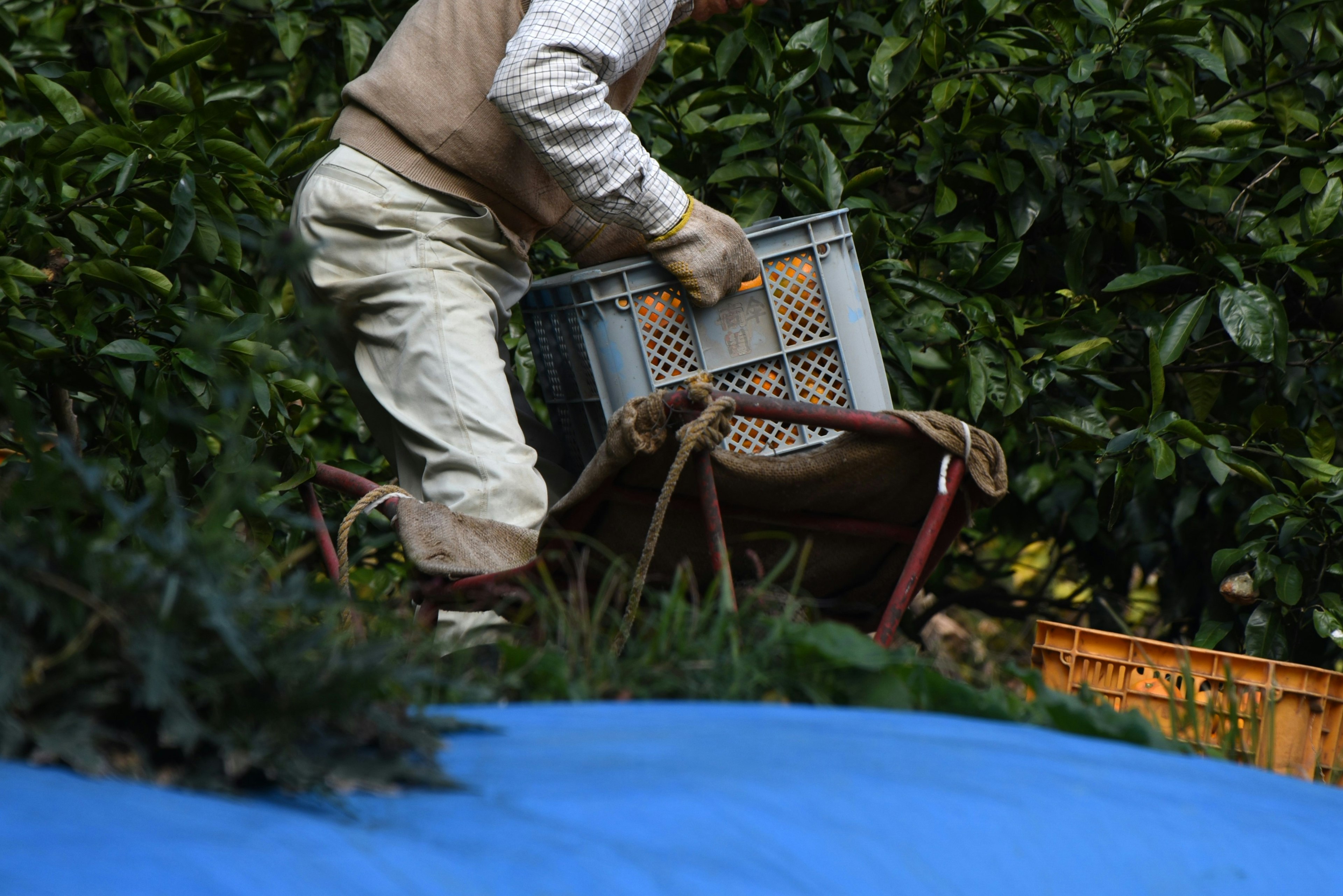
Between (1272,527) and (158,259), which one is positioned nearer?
(158,259)

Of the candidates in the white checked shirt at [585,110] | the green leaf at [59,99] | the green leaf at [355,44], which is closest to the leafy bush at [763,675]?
the white checked shirt at [585,110]

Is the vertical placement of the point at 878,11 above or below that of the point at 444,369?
above

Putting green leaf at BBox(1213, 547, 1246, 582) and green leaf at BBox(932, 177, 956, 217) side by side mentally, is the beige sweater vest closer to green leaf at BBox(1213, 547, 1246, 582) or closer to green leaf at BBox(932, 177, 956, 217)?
green leaf at BBox(932, 177, 956, 217)

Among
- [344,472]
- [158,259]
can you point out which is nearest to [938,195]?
[344,472]

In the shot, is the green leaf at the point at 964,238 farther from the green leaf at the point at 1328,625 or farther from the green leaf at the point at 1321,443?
the green leaf at the point at 1328,625

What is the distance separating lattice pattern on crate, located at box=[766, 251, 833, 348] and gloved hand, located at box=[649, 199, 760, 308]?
0.19ft

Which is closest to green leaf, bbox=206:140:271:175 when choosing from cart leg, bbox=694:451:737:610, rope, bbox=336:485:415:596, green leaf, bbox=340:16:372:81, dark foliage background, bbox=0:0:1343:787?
dark foliage background, bbox=0:0:1343:787

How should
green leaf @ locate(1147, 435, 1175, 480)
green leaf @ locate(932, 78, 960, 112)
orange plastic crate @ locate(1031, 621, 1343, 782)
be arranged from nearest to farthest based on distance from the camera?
orange plastic crate @ locate(1031, 621, 1343, 782)
green leaf @ locate(1147, 435, 1175, 480)
green leaf @ locate(932, 78, 960, 112)

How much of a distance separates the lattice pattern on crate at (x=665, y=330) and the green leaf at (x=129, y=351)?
0.94 metres

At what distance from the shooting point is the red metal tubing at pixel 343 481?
8.46ft

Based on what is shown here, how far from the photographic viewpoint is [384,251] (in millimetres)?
2502

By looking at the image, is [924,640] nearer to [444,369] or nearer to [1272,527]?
[1272,527]

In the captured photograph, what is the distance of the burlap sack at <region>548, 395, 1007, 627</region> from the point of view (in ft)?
6.70

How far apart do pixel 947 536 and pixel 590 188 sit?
861 mm
